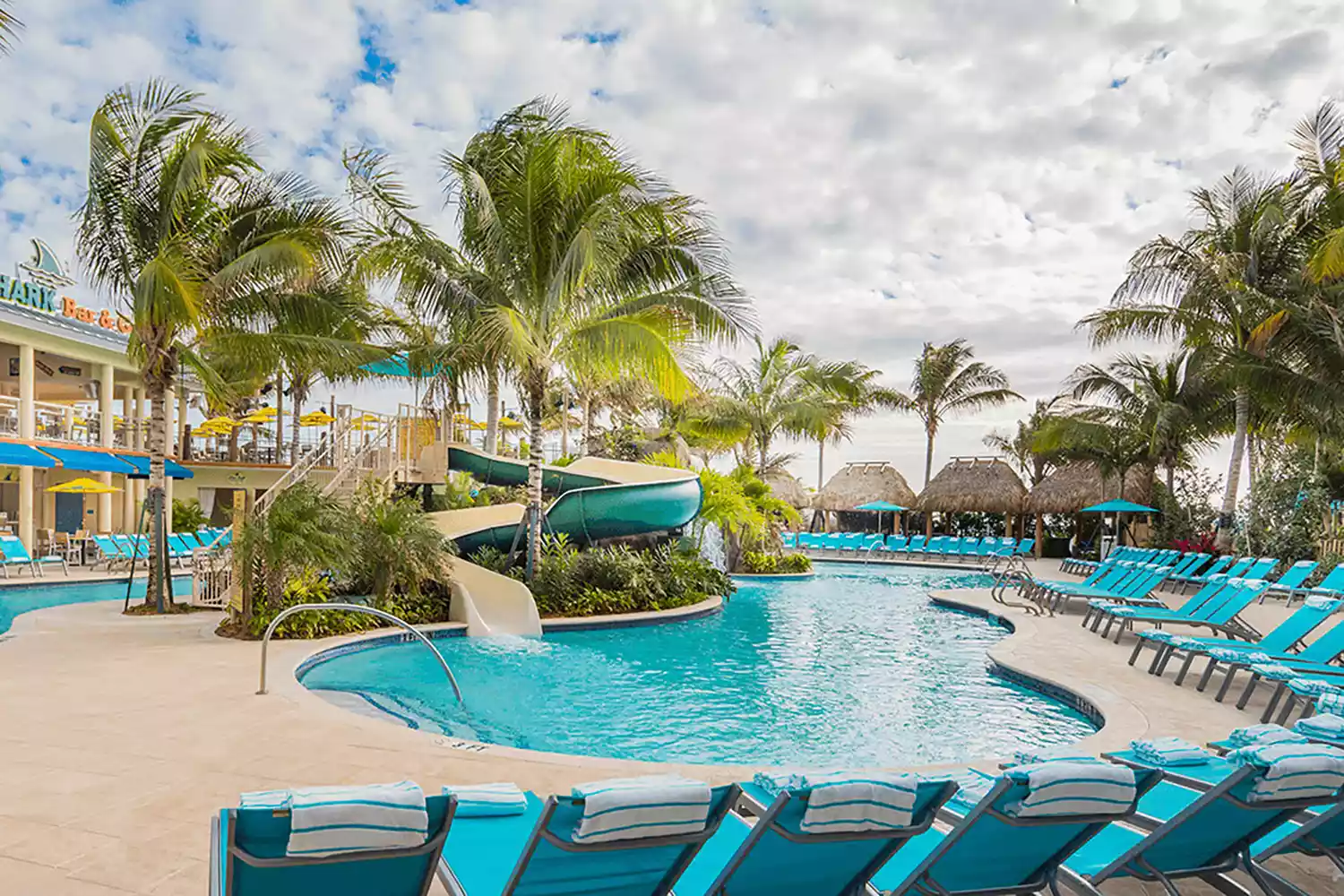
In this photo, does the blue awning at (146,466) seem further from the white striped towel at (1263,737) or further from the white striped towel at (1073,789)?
the white striped towel at (1073,789)

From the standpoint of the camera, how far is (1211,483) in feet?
84.2

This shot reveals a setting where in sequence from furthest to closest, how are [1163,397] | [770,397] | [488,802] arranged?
[770,397] → [1163,397] → [488,802]

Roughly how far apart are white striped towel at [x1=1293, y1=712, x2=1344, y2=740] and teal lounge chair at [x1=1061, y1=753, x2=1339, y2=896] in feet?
3.93

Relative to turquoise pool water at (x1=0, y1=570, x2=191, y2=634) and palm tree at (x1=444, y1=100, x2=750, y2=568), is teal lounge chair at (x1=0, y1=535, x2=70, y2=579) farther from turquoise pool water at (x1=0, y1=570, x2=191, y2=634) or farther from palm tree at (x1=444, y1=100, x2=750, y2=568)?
palm tree at (x1=444, y1=100, x2=750, y2=568)

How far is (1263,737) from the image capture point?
13.8 ft

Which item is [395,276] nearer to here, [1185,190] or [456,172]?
[456,172]

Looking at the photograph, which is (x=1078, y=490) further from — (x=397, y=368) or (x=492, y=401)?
(x=397, y=368)

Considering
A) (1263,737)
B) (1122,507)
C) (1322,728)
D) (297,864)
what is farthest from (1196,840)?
(1122,507)

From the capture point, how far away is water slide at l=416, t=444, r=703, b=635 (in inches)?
476

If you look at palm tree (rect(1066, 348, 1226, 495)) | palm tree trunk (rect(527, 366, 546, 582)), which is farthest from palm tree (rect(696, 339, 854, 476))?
palm tree trunk (rect(527, 366, 546, 582))

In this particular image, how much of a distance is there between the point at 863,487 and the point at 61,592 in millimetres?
25843

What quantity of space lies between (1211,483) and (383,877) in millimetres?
28135

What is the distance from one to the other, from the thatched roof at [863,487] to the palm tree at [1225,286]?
13.0m

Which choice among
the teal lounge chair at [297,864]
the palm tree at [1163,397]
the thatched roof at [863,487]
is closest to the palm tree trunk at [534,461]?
the teal lounge chair at [297,864]
